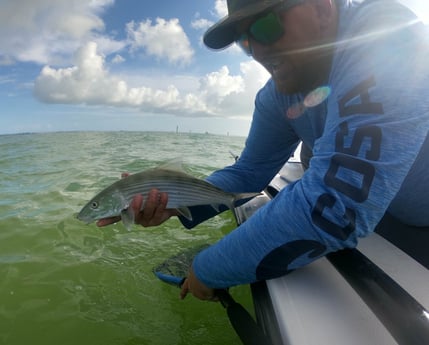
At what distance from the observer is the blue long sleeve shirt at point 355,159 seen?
3.76 feet

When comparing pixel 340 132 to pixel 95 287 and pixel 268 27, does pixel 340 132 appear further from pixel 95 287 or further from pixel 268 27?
pixel 95 287

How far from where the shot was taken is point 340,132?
1260mm

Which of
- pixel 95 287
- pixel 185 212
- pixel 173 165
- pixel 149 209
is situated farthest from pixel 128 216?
pixel 95 287

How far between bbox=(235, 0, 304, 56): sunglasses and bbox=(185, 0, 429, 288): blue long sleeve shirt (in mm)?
301

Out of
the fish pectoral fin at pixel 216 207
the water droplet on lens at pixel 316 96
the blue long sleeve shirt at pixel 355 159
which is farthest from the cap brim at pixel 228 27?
the fish pectoral fin at pixel 216 207

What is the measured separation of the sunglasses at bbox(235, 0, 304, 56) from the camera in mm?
1589

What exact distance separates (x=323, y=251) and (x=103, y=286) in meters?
2.35

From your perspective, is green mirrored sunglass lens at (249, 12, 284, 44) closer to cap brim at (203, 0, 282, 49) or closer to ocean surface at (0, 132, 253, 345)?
cap brim at (203, 0, 282, 49)

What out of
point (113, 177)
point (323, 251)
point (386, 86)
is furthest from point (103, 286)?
point (113, 177)

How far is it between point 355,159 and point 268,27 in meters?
0.92

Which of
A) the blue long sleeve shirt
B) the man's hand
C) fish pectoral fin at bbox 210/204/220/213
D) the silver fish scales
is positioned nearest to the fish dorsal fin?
the silver fish scales

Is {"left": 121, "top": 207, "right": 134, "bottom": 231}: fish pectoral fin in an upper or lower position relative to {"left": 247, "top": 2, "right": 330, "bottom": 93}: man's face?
lower

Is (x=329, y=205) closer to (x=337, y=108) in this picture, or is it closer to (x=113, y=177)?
(x=337, y=108)

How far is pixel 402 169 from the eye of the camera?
116 cm
